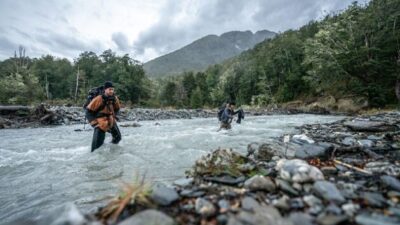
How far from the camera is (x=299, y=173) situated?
268 centimetres

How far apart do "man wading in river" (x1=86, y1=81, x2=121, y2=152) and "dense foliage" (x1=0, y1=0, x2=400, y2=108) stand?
27869 mm

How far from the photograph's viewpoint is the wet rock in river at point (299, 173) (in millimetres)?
2629

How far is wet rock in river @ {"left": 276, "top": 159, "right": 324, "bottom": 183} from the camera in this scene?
2.63 m

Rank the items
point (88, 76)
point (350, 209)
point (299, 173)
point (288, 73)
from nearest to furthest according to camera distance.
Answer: point (350, 209) < point (299, 173) < point (288, 73) < point (88, 76)

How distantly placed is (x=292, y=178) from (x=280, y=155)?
1.75 meters

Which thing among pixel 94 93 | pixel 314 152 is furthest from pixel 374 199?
pixel 94 93

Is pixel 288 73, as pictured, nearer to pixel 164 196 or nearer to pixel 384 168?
pixel 384 168

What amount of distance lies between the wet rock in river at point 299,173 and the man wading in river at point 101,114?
Result: 5.98 metres

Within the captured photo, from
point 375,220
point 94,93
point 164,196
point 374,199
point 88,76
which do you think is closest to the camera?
point 375,220

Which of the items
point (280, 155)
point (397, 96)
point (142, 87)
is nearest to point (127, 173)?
point (280, 155)

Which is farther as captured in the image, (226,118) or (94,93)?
(226,118)

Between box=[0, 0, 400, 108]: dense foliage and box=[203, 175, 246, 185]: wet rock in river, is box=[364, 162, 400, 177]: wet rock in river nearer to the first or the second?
box=[203, 175, 246, 185]: wet rock in river

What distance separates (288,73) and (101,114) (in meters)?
54.1

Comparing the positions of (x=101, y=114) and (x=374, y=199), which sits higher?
(x=101, y=114)
